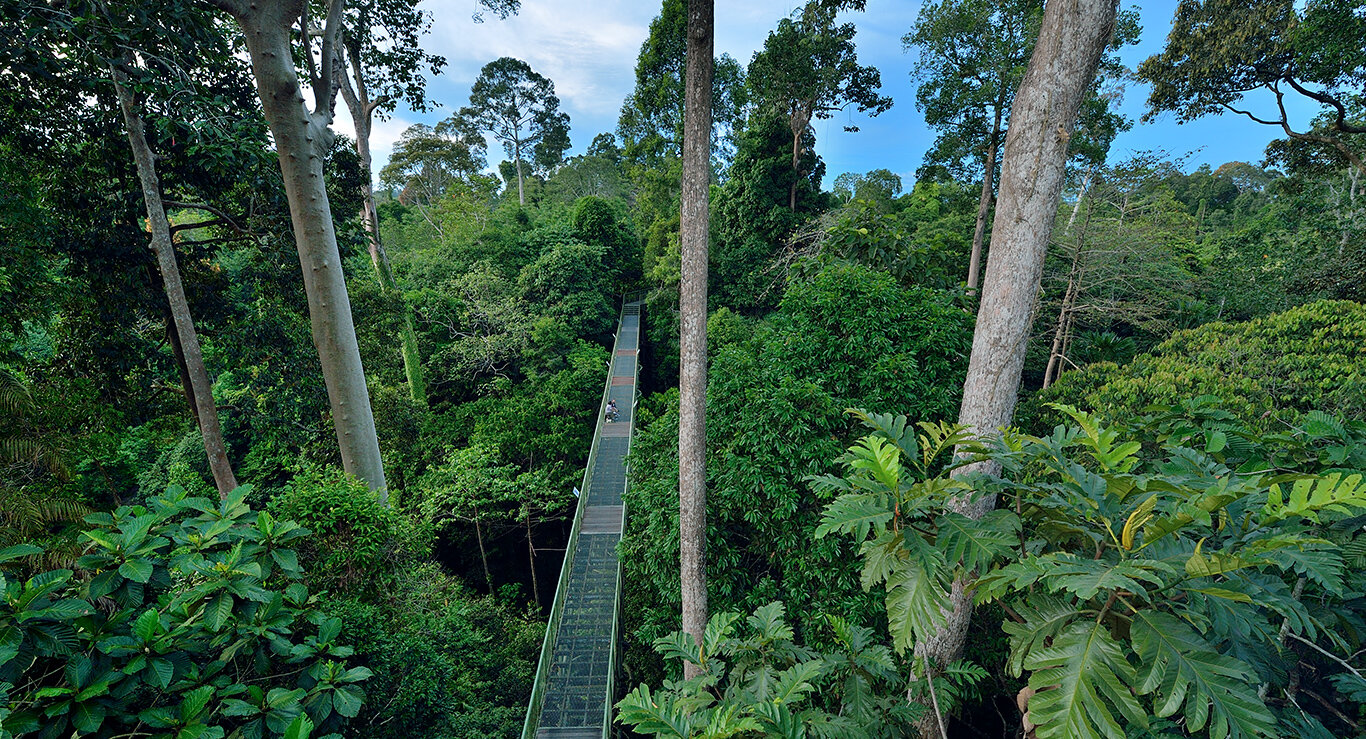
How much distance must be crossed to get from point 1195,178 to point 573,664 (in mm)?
45275

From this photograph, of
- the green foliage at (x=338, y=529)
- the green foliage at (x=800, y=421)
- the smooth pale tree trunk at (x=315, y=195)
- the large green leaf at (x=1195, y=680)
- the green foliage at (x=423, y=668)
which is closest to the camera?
the large green leaf at (x=1195, y=680)

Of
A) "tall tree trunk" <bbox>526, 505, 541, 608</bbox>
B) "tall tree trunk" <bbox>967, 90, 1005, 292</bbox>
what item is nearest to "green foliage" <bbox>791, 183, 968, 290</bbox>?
"tall tree trunk" <bbox>967, 90, 1005, 292</bbox>

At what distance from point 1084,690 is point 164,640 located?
11.0ft

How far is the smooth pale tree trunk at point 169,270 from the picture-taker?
196 inches

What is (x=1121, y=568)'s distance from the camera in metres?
1.62

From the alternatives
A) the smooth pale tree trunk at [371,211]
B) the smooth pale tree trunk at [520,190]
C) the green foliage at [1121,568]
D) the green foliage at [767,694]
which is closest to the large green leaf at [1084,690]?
the green foliage at [1121,568]

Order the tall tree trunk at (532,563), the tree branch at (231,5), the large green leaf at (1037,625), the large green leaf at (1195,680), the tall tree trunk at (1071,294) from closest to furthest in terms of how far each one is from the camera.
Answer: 1. the large green leaf at (1195,680)
2. the large green leaf at (1037,625)
3. the tree branch at (231,5)
4. the tall tree trunk at (1071,294)
5. the tall tree trunk at (532,563)

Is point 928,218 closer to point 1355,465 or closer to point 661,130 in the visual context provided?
point 661,130

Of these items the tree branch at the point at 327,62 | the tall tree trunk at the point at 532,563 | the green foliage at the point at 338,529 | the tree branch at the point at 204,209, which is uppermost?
the tree branch at the point at 327,62

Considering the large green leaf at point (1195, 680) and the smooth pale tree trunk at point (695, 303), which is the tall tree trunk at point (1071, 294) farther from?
the large green leaf at point (1195, 680)

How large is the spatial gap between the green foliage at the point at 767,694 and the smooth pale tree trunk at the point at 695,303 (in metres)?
1.84

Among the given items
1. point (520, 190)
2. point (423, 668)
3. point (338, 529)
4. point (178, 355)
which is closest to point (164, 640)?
point (338, 529)

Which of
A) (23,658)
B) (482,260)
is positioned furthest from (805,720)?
(482,260)

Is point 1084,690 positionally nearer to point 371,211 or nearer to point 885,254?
point 885,254
